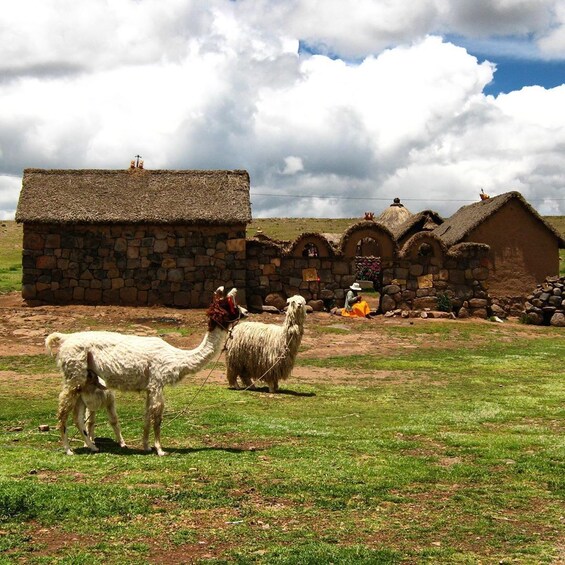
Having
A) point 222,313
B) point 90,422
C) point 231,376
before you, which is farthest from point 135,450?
point 231,376

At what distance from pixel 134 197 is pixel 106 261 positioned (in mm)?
2470

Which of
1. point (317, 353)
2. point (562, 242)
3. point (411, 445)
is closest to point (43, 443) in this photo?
point (411, 445)

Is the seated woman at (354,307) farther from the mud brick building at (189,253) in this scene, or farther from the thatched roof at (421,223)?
the thatched roof at (421,223)

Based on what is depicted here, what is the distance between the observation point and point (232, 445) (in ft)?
31.4

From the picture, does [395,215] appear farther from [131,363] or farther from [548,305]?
[131,363]

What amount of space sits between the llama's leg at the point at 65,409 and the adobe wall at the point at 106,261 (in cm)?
1748

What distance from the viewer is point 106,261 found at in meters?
26.3

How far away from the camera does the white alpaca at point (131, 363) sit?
29.2 ft

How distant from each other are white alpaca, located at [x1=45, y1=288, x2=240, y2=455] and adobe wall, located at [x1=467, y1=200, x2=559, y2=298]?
22.0m

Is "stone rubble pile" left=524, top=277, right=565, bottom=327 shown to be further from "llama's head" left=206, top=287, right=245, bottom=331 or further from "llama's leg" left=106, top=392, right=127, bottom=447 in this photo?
"llama's leg" left=106, top=392, right=127, bottom=447

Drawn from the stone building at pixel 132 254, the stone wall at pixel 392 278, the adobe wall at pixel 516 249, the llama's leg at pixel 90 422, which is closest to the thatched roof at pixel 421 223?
the adobe wall at pixel 516 249

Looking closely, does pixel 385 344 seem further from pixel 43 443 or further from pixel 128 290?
pixel 43 443

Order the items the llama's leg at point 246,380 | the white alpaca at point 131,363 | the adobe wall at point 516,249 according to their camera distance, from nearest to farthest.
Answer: the white alpaca at point 131,363 < the llama's leg at point 246,380 < the adobe wall at point 516,249

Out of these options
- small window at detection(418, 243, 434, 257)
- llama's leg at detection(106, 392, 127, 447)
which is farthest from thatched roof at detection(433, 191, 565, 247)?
llama's leg at detection(106, 392, 127, 447)
